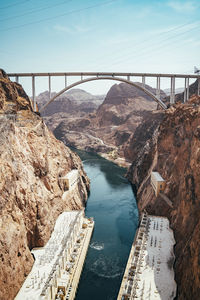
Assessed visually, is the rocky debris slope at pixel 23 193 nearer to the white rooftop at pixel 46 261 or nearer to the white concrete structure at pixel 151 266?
the white rooftop at pixel 46 261

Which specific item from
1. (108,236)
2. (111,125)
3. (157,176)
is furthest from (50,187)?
(111,125)

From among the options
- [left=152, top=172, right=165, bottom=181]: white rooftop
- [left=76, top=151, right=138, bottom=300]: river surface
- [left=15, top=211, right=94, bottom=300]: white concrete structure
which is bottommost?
[left=76, top=151, right=138, bottom=300]: river surface

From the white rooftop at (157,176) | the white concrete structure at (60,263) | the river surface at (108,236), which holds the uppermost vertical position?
the white rooftop at (157,176)

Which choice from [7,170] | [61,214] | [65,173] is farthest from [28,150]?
[65,173]

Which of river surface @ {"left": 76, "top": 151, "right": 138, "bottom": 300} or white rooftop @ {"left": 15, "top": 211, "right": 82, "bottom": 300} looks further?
river surface @ {"left": 76, "top": 151, "right": 138, "bottom": 300}

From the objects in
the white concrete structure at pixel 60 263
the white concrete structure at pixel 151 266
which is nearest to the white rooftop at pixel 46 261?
the white concrete structure at pixel 60 263

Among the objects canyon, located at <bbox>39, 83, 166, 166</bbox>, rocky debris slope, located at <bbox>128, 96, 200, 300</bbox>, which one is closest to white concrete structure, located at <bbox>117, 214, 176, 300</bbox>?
rocky debris slope, located at <bbox>128, 96, 200, 300</bbox>

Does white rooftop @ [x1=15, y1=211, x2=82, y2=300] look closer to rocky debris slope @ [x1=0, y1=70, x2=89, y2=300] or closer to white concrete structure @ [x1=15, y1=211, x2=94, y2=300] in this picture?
white concrete structure @ [x1=15, y1=211, x2=94, y2=300]
